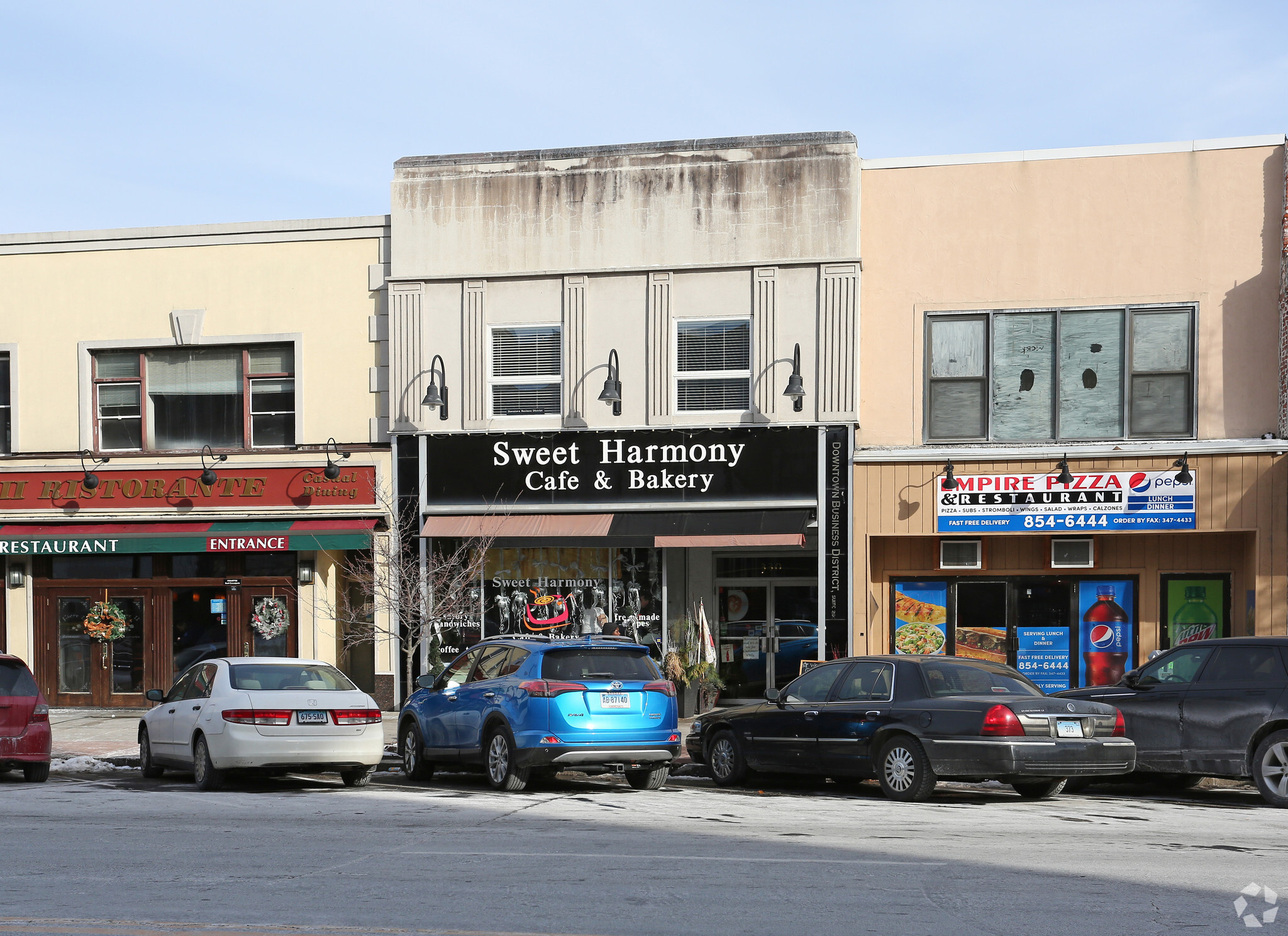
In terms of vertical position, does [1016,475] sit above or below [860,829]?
above

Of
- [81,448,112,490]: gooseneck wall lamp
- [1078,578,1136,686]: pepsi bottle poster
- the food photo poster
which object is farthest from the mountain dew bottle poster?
[81,448,112,490]: gooseneck wall lamp

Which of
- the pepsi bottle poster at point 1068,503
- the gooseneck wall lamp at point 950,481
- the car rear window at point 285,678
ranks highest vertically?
the gooseneck wall lamp at point 950,481

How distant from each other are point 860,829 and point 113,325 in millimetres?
17169

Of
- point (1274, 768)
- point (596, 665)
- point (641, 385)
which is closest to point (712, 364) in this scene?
point (641, 385)

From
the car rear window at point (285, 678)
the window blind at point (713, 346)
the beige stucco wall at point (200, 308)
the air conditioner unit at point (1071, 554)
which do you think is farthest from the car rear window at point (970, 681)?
the beige stucco wall at point (200, 308)

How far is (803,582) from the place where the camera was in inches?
851

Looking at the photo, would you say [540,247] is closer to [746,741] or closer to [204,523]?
[204,523]

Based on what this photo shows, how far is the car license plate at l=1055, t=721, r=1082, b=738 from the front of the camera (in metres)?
12.5

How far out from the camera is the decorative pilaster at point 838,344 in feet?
68.2

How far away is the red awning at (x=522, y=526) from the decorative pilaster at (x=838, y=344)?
3788 millimetres

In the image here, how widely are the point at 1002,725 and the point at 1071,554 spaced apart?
9.12 meters

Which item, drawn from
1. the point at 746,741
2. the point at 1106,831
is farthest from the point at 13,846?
the point at 1106,831

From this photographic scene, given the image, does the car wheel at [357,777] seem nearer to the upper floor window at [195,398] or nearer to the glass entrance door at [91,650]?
the upper floor window at [195,398]

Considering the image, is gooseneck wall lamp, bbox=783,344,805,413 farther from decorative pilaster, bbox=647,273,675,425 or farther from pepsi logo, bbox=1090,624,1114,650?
pepsi logo, bbox=1090,624,1114,650
